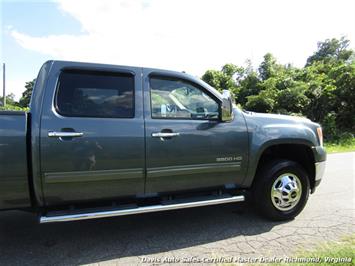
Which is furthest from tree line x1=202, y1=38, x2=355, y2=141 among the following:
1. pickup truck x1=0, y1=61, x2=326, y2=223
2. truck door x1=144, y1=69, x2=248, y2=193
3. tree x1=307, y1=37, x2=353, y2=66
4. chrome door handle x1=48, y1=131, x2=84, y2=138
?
tree x1=307, y1=37, x2=353, y2=66

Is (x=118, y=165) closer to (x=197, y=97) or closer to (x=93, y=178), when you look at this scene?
(x=93, y=178)

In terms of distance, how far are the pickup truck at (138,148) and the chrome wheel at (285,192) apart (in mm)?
14

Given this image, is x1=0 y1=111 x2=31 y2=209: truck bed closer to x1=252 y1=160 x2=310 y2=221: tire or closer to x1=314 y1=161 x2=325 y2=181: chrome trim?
x1=252 y1=160 x2=310 y2=221: tire

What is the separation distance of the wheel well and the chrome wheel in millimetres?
308

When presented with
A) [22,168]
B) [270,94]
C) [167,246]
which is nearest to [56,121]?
[22,168]

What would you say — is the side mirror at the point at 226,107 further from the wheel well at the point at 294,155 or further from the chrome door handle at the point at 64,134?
the chrome door handle at the point at 64,134

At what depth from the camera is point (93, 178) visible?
317 cm

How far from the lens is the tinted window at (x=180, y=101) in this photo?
11.6 feet

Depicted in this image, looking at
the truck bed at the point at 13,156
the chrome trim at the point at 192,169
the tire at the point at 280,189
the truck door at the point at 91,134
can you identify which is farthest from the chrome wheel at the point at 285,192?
the truck bed at the point at 13,156

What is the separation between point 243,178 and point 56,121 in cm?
239

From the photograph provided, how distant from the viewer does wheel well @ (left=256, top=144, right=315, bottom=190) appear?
13.6ft

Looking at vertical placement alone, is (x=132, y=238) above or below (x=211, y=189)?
below

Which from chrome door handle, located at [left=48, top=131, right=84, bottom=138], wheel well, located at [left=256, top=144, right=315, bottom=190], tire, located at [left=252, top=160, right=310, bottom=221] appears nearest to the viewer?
chrome door handle, located at [left=48, top=131, right=84, bottom=138]

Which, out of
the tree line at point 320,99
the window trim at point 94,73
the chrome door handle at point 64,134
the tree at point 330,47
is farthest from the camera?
the tree at point 330,47
